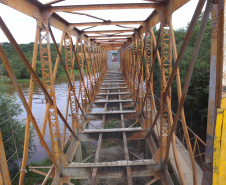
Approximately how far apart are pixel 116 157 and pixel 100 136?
7968 mm

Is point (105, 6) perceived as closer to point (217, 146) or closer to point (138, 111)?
point (217, 146)

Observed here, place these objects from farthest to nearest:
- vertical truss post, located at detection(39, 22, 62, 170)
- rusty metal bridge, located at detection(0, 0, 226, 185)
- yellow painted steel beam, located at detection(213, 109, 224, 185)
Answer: vertical truss post, located at detection(39, 22, 62, 170) < rusty metal bridge, located at detection(0, 0, 226, 185) < yellow painted steel beam, located at detection(213, 109, 224, 185)

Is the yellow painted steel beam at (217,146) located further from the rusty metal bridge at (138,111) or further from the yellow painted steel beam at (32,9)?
the yellow painted steel beam at (32,9)

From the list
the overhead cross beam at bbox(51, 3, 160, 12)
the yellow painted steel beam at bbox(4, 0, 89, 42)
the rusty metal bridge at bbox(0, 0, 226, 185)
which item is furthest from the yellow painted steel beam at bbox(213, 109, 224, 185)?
the overhead cross beam at bbox(51, 3, 160, 12)

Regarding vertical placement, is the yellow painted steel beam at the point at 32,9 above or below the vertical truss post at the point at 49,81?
above

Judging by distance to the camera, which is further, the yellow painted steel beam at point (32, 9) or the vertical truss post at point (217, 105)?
the yellow painted steel beam at point (32, 9)

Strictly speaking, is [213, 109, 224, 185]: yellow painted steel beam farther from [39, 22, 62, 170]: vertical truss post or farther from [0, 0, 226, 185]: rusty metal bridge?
[39, 22, 62, 170]: vertical truss post

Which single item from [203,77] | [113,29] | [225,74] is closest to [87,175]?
[225,74]

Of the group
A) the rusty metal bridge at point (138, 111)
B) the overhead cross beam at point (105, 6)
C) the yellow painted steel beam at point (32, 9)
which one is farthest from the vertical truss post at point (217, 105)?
the yellow painted steel beam at point (32, 9)

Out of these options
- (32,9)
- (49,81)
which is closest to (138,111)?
(49,81)

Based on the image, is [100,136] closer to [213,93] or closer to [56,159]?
[56,159]

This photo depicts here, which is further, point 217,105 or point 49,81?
point 49,81

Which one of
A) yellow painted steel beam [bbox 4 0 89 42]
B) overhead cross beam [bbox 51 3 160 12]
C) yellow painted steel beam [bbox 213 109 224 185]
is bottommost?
yellow painted steel beam [bbox 213 109 224 185]

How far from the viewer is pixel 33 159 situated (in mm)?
15109
